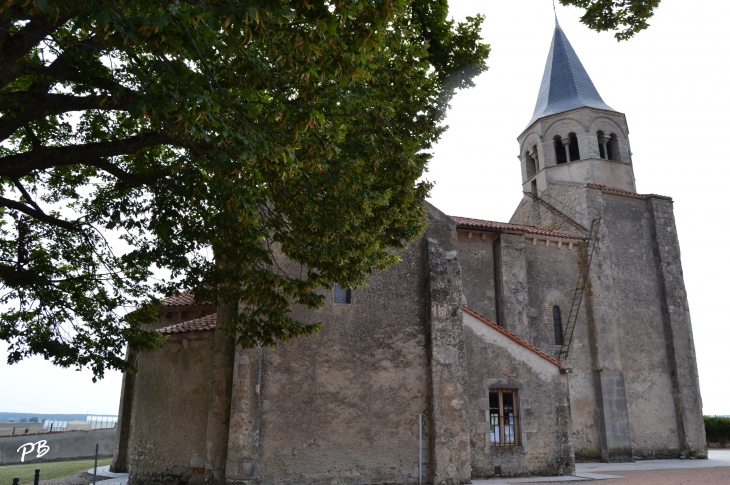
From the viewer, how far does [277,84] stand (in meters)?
7.07

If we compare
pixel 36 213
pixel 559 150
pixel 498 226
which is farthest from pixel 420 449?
pixel 559 150

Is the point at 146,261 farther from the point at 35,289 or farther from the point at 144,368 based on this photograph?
the point at 144,368

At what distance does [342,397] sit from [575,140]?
19.5m

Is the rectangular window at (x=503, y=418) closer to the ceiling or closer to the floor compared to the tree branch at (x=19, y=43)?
closer to the floor

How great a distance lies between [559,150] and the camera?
26.3 metres

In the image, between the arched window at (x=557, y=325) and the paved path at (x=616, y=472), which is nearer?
the paved path at (x=616, y=472)

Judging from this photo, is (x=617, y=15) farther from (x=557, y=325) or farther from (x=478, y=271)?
(x=557, y=325)

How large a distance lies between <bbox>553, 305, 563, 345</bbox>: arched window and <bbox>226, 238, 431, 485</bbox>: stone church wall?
9.47 metres

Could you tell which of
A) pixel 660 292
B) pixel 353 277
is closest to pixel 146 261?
pixel 353 277

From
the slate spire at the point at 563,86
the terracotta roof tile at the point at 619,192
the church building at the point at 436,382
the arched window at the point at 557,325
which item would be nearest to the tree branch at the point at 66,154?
the church building at the point at 436,382

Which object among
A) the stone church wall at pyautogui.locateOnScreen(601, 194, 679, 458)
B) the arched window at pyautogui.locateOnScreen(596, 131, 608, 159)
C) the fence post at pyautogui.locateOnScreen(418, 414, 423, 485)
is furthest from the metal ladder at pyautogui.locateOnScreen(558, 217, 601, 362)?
the fence post at pyautogui.locateOnScreen(418, 414, 423, 485)

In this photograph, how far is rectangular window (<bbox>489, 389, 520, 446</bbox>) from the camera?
45.3 ft

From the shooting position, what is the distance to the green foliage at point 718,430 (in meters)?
27.3

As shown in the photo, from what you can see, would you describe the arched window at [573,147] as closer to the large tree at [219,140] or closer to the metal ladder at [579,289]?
the metal ladder at [579,289]
